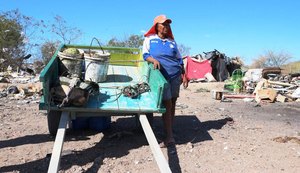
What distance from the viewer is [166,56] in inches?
228

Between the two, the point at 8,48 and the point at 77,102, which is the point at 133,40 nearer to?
the point at 8,48

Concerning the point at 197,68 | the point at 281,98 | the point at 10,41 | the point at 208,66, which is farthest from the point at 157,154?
the point at 10,41

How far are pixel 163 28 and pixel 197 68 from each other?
1782 cm

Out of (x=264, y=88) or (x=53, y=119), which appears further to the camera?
(x=264, y=88)

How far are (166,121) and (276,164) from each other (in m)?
1.62

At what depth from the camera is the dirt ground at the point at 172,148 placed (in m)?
4.82

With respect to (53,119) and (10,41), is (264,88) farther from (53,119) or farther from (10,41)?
(10,41)

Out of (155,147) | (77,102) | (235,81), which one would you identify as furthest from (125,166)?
(235,81)

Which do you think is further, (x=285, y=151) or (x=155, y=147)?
(x=285, y=151)

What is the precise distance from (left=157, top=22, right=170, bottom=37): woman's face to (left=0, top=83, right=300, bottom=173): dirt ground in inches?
65.2

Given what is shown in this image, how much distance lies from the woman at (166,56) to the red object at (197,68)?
1722cm

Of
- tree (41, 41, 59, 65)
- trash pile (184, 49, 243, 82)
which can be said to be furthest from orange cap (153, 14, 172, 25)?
tree (41, 41, 59, 65)

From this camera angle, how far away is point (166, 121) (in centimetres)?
572

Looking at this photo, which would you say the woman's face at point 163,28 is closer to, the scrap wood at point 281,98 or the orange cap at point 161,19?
the orange cap at point 161,19
